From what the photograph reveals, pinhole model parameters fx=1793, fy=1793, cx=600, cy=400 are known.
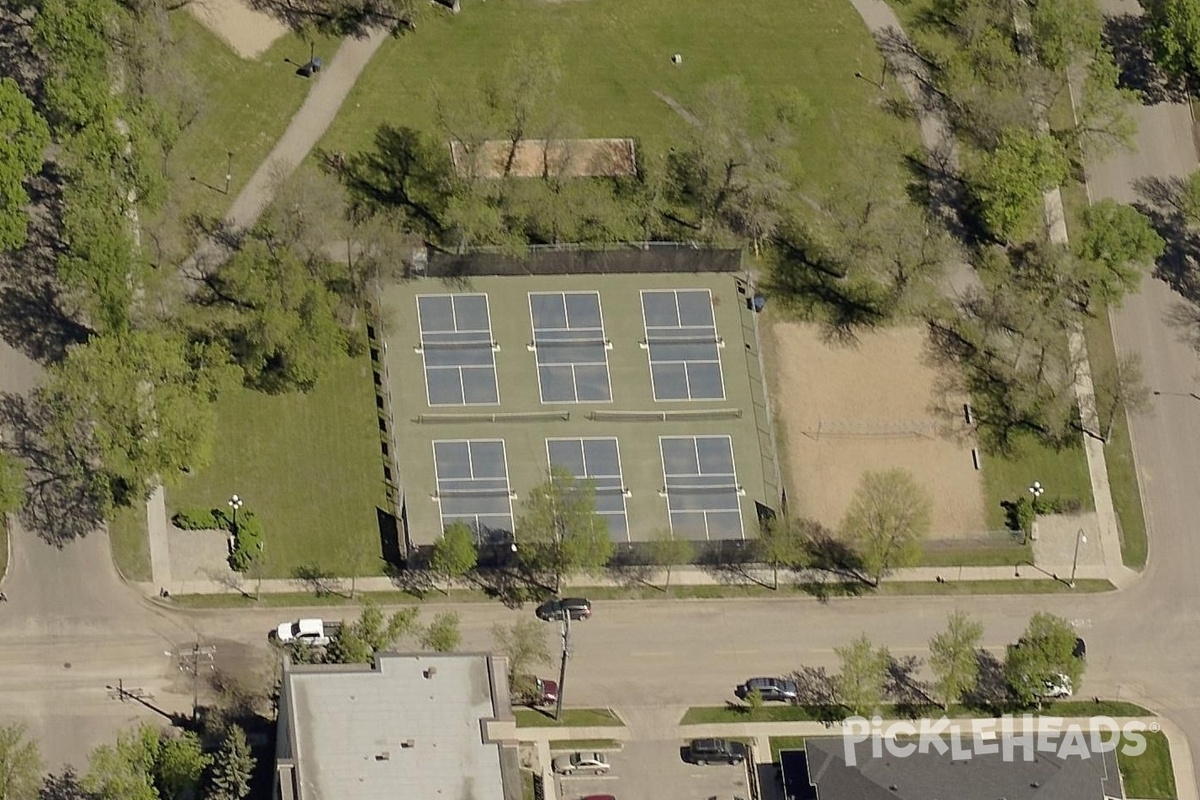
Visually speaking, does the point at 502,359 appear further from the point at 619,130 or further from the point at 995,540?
the point at 995,540

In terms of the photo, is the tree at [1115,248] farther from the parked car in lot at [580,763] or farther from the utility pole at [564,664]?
the parked car in lot at [580,763]

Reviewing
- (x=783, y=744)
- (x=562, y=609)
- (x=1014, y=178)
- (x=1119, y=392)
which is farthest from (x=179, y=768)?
(x=1014, y=178)

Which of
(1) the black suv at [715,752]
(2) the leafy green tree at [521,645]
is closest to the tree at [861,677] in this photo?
(1) the black suv at [715,752]

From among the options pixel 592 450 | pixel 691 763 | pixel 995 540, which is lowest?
pixel 691 763

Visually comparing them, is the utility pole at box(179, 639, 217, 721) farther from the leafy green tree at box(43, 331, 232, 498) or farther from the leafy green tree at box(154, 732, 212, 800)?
the leafy green tree at box(43, 331, 232, 498)

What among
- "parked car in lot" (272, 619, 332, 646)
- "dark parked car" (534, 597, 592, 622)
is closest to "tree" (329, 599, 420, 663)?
"parked car in lot" (272, 619, 332, 646)

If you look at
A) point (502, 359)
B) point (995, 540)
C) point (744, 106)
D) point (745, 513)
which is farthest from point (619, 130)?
point (995, 540)
